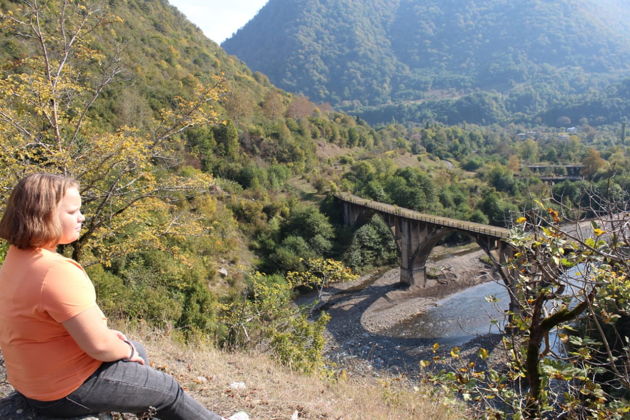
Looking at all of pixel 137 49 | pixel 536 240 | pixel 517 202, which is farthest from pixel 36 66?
pixel 517 202

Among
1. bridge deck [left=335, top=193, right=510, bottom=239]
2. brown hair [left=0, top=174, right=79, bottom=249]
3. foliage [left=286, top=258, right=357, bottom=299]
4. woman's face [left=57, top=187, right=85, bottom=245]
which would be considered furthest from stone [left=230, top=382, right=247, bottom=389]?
bridge deck [left=335, top=193, right=510, bottom=239]

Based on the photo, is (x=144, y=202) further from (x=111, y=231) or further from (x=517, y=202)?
(x=517, y=202)

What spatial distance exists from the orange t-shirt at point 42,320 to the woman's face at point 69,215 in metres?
0.17

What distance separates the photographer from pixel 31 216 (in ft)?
7.51

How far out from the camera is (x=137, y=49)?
44.8 metres

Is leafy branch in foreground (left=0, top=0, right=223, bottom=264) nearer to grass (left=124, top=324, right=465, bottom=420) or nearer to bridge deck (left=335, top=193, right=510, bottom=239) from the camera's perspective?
grass (left=124, top=324, right=465, bottom=420)

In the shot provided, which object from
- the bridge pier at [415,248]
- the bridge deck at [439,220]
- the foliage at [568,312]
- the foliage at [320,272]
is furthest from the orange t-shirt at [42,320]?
the bridge pier at [415,248]

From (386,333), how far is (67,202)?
22115 mm

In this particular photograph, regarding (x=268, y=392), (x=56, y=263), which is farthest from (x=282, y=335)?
(x=56, y=263)

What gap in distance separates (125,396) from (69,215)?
4.05 feet

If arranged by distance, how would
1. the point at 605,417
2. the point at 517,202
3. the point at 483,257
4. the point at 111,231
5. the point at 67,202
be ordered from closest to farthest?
the point at 67,202, the point at 605,417, the point at 111,231, the point at 483,257, the point at 517,202

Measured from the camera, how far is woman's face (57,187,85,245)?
239 centimetres

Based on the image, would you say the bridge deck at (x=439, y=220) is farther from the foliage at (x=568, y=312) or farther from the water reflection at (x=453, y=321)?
the foliage at (x=568, y=312)

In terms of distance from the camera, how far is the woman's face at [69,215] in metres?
2.39
